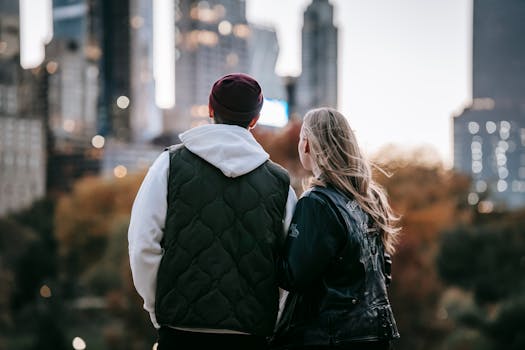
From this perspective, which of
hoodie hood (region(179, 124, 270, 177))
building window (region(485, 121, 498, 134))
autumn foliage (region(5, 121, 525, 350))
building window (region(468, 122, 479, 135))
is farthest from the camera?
building window (region(485, 121, 498, 134))

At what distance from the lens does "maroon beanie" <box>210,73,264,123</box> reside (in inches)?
131

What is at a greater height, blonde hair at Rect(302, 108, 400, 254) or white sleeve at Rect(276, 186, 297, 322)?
blonde hair at Rect(302, 108, 400, 254)

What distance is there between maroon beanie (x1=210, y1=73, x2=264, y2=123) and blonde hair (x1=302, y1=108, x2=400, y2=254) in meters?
0.25

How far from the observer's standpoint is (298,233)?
10.5 ft

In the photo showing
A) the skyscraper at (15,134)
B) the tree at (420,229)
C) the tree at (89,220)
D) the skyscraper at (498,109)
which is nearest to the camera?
the tree at (420,229)

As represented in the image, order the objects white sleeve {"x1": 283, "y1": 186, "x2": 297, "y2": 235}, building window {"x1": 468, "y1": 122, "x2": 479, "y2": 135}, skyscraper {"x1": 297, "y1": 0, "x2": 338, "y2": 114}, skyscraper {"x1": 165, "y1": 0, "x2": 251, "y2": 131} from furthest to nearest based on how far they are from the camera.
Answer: building window {"x1": 468, "y1": 122, "x2": 479, "y2": 135}, skyscraper {"x1": 297, "y1": 0, "x2": 338, "y2": 114}, skyscraper {"x1": 165, "y1": 0, "x2": 251, "y2": 131}, white sleeve {"x1": 283, "y1": 186, "x2": 297, "y2": 235}

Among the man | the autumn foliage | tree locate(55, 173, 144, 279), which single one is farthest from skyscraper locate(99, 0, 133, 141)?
the man

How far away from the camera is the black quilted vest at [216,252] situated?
3127mm

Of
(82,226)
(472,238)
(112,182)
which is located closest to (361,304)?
(472,238)

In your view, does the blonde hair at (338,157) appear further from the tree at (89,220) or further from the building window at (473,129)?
the building window at (473,129)

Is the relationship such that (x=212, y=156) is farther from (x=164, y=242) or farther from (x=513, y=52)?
(x=513, y=52)

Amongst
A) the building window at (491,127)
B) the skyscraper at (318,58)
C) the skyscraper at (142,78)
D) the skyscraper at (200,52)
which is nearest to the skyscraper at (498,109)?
the building window at (491,127)

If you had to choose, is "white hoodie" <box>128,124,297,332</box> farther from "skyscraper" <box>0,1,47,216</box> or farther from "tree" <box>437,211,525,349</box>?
"skyscraper" <box>0,1,47,216</box>

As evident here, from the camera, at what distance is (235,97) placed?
3328 mm
